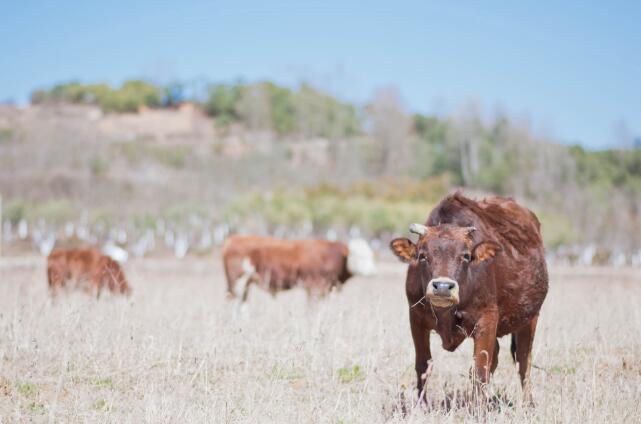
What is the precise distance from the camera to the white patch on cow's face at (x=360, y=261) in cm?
1452

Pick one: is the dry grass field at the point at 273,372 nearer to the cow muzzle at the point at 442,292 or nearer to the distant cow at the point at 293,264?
the cow muzzle at the point at 442,292

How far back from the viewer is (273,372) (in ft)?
20.3

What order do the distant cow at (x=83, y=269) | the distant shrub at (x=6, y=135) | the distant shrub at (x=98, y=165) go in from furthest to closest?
the distant shrub at (x=6, y=135)
the distant shrub at (x=98, y=165)
the distant cow at (x=83, y=269)

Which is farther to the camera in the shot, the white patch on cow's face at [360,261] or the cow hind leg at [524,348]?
the white patch on cow's face at [360,261]

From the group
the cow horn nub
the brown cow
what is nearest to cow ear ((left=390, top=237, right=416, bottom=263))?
the brown cow

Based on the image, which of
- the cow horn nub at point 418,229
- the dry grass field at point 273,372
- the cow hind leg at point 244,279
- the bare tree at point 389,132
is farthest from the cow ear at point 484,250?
the bare tree at point 389,132

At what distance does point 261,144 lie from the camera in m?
85.8

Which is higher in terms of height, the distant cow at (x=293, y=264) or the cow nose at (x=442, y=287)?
the cow nose at (x=442, y=287)

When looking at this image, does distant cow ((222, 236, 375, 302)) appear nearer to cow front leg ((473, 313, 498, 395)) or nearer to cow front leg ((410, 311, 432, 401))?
cow front leg ((410, 311, 432, 401))

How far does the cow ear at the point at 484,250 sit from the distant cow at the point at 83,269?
8263 mm

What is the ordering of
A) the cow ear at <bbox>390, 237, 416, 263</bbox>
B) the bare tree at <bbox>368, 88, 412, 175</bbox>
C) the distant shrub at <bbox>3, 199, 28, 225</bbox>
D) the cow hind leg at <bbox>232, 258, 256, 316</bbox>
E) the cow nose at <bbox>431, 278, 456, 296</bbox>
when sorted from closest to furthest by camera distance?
the cow nose at <bbox>431, 278, 456, 296</bbox> → the cow ear at <bbox>390, 237, 416, 263</bbox> → the cow hind leg at <bbox>232, 258, 256, 316</bbox> → the distant shrub at <bbox>3, 199, 28, 225</bbox> → the bare tree at <bbox>368, 88, 412, 175</bbox>

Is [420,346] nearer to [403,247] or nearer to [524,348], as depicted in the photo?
[403,247]

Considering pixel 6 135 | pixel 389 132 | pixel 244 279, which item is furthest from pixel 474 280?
pixel 6 135

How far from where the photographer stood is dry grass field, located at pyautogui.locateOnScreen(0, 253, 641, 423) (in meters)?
5.02
